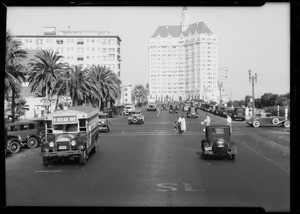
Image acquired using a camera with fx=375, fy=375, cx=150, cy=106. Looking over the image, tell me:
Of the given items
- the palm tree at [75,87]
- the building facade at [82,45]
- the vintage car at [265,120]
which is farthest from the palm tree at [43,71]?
the building facade at [82,45]

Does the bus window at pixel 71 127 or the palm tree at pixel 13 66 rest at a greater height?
the palm tree at pixel 13 66

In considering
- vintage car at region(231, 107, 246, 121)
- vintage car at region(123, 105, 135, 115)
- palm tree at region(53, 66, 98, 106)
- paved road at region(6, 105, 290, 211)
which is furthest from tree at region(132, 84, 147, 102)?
paved road at region(6, 105, 290, 211)

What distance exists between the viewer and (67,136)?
1931cm

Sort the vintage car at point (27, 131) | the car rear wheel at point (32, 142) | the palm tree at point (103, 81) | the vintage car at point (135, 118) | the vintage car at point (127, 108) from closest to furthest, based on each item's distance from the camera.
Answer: the vintage car at point (27, 131)
the car rear wheel at point (32, 142)
the vintage car at point (135, 118)
the palm tree at point (103, 81)
the vintage car at point (127, 108)

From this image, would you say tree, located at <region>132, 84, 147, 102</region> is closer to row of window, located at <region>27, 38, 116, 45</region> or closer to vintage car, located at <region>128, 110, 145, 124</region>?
row of window, located at <region>27, 38, 116, 45</region>

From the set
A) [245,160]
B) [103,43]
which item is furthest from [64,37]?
[245,160]

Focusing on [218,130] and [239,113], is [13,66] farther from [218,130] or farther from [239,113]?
[239,113]

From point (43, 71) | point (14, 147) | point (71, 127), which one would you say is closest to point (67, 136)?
point (71, 127)

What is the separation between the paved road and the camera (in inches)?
441

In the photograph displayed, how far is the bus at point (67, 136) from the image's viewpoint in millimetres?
18859

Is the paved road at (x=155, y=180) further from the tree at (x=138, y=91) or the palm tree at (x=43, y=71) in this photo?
the tree at (x=138, y=91)

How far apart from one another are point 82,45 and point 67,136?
114369mm

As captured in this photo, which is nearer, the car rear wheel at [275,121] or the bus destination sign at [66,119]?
the bus destination sign at [66,119]
